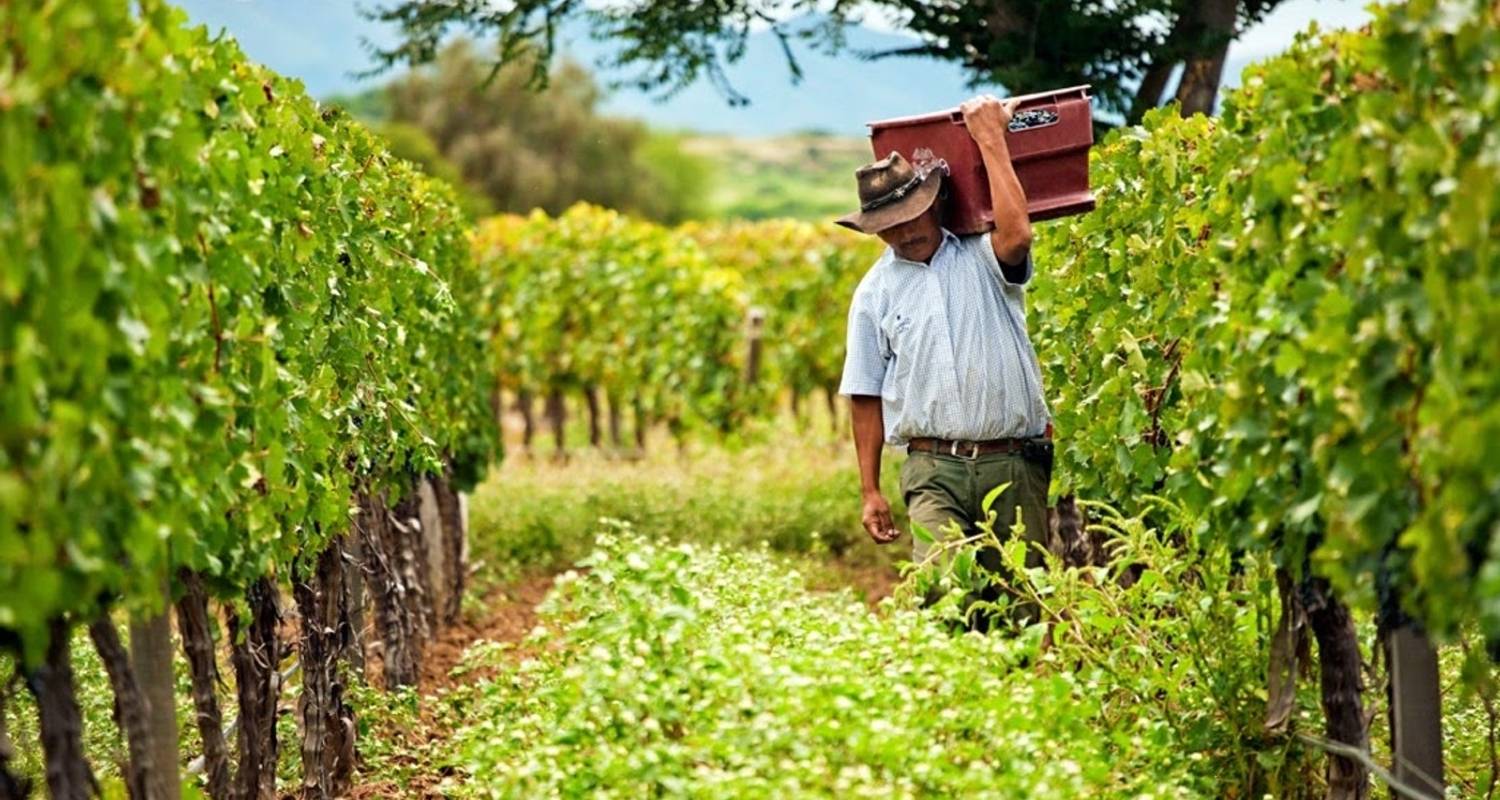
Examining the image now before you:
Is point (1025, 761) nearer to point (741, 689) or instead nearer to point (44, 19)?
point (741, 689)

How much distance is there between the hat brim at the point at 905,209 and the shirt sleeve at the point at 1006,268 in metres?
0.26

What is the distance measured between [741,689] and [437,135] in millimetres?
65383

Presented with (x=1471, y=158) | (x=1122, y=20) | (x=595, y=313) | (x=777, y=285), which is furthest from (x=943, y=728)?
(x=777, y=285)

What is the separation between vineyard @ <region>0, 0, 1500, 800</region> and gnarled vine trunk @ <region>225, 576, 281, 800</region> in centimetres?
2

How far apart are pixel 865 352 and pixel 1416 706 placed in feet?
8.06

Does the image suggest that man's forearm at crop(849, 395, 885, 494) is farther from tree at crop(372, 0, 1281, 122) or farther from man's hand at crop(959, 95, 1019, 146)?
tree at crop(372, 0, 1281, 122)

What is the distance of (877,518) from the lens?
6738mm

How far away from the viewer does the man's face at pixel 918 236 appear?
649 centimetres

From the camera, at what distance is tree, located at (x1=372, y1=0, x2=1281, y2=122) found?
10.6 metres

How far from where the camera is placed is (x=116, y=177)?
12.6ft

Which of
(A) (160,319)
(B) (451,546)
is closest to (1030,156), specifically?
(A) (160,319)

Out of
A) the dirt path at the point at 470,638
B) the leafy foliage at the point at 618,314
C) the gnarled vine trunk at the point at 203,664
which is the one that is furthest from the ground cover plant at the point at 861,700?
the leafy foliage at the point at 618,314

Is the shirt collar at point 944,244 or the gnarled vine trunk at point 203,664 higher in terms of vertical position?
the shirt collar at point 944,244

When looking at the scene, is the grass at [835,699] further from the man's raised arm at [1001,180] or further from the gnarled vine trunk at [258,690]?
the man's raised arm at [1001,180]
